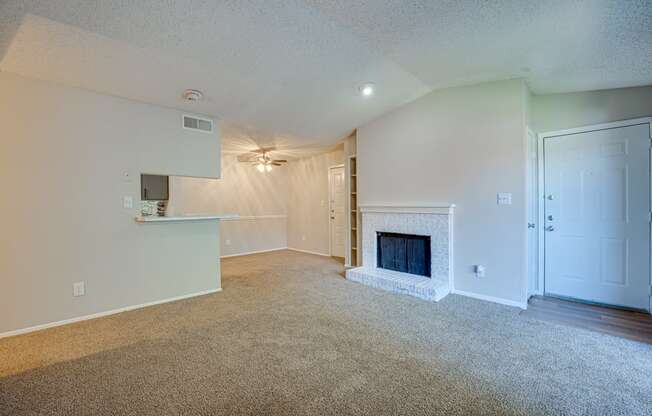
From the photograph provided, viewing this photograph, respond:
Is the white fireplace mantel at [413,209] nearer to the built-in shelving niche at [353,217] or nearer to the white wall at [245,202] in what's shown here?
the built-in shelving niche at [353,217]

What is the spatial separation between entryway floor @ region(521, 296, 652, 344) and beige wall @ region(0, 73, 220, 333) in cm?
443

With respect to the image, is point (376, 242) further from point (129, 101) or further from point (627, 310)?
point (129, 101)

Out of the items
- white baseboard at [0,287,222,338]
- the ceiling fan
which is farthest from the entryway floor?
the ceiling fan

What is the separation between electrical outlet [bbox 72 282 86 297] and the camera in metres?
3.11

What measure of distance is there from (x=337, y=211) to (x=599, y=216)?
14.7 ft

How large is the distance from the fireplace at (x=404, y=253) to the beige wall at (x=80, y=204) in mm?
2902

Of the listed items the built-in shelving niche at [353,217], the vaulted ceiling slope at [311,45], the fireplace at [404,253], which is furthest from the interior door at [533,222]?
the built-in shelving niche at [353,217]

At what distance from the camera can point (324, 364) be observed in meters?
2.24

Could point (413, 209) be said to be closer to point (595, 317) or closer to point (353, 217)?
point (353, 217)

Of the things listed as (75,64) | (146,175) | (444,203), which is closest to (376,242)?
(444,203)

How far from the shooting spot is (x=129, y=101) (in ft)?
11.3

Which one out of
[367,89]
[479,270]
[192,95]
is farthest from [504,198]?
[192,95]

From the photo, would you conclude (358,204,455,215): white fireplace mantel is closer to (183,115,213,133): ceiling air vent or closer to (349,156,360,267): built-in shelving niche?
(349,156,360,267): built-in shelving niche

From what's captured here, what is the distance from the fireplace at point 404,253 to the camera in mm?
4266
